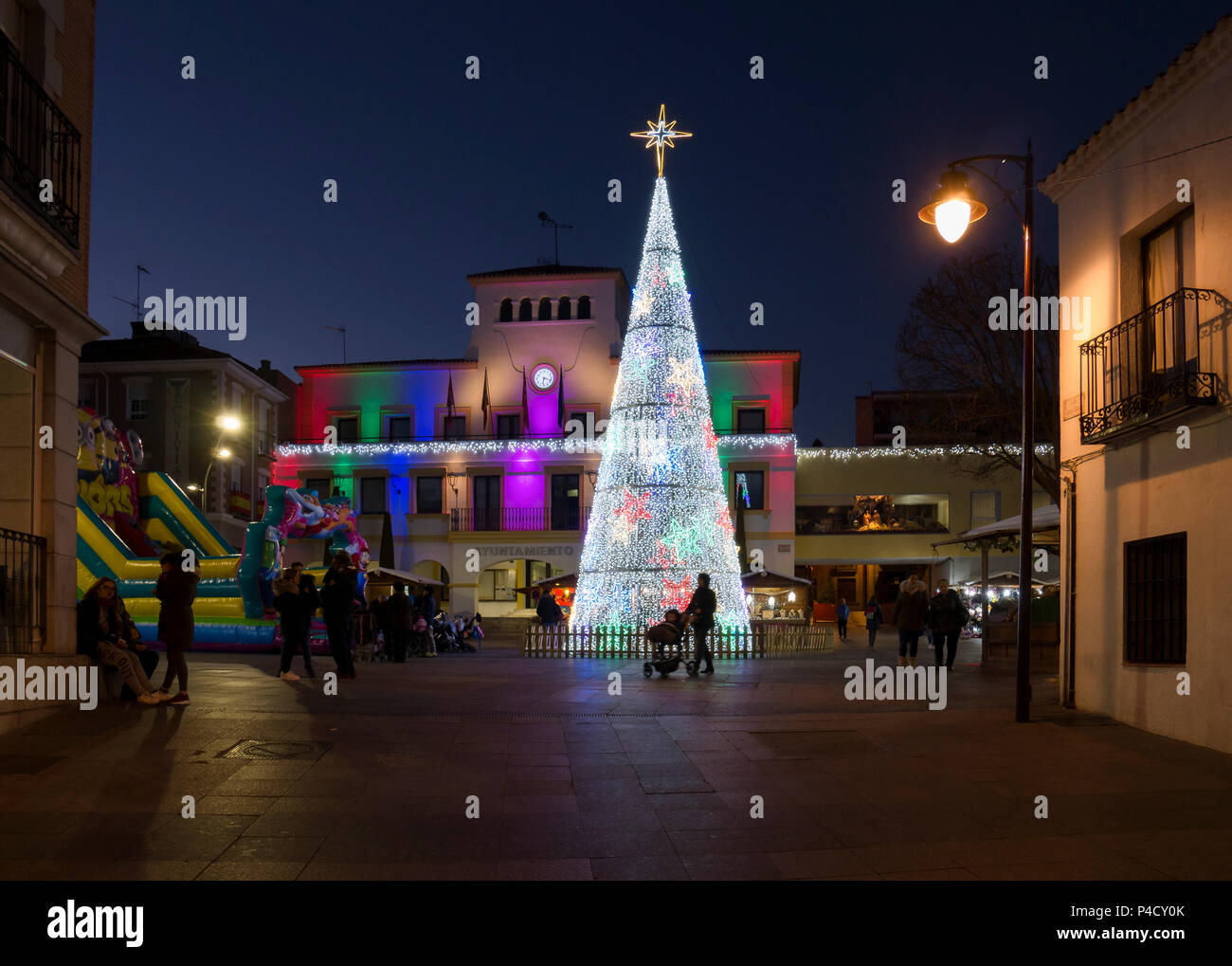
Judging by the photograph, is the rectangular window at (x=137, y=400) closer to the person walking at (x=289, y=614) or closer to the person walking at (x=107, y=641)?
the person walking at (x=289, y=614)

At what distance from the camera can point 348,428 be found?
44.7 metres

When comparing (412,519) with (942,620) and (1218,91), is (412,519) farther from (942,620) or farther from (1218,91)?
(1218,91)

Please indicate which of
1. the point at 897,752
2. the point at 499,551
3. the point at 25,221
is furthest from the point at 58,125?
the point at 499,551

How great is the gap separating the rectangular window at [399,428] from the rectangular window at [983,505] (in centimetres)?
2211

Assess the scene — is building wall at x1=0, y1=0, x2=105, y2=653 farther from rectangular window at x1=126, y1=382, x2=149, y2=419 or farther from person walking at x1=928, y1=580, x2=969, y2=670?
rectangular window at x1=126, y1=382, x2=149, y2=419

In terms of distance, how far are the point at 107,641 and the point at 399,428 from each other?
3370 cm

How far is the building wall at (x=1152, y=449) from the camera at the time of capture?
9.73 m

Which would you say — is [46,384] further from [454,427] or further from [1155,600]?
[454,427]

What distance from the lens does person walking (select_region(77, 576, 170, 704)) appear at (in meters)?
11.2

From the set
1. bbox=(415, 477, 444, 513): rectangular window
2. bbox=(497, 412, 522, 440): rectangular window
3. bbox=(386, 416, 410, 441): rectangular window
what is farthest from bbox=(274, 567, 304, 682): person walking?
bbox=(386, 416, 410, 441): rectangular window

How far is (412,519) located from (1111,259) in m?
34.4

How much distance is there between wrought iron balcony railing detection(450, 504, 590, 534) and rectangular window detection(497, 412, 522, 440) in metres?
2.85

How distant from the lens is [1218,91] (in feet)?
32.3

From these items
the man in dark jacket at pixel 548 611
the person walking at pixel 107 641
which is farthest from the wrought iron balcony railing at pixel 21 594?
the man in dark jacket at pixel 548 611
